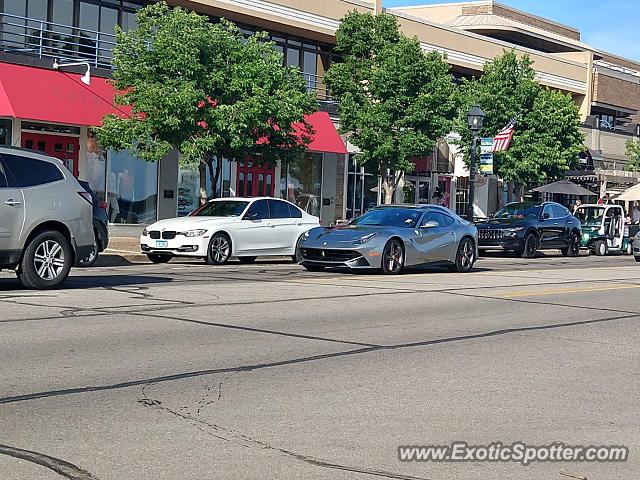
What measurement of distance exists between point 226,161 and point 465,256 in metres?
14.3

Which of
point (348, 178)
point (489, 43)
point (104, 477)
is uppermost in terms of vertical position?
point (489, 43)

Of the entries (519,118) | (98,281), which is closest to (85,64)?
(98,281)

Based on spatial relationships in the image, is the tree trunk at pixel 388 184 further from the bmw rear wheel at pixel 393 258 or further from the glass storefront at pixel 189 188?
the bmw rear wheel at pixel 393 258

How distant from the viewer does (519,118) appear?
41.5m

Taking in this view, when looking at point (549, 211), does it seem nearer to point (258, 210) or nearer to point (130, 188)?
point (258, 210)

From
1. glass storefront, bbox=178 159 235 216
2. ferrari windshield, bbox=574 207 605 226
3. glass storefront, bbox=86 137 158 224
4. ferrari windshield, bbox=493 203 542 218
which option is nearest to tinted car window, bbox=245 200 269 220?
glass storefront, bbox=86 137 158 224

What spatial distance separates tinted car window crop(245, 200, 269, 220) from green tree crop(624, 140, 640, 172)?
39.4 metres

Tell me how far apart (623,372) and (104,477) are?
Answer: 565 cm

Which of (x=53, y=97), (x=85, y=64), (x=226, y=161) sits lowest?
(x=226, y=161)

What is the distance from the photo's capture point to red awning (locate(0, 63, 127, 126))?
26.0 meters

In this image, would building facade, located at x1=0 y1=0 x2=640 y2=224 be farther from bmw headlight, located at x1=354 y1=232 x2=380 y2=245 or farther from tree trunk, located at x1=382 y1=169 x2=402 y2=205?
bmw headlight, located at x1=354 y1=232 x2=380 y2=245

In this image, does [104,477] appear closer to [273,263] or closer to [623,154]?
[273,263]

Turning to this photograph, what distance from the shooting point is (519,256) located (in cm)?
3180

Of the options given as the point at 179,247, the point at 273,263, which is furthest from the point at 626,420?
the point at 273,263
